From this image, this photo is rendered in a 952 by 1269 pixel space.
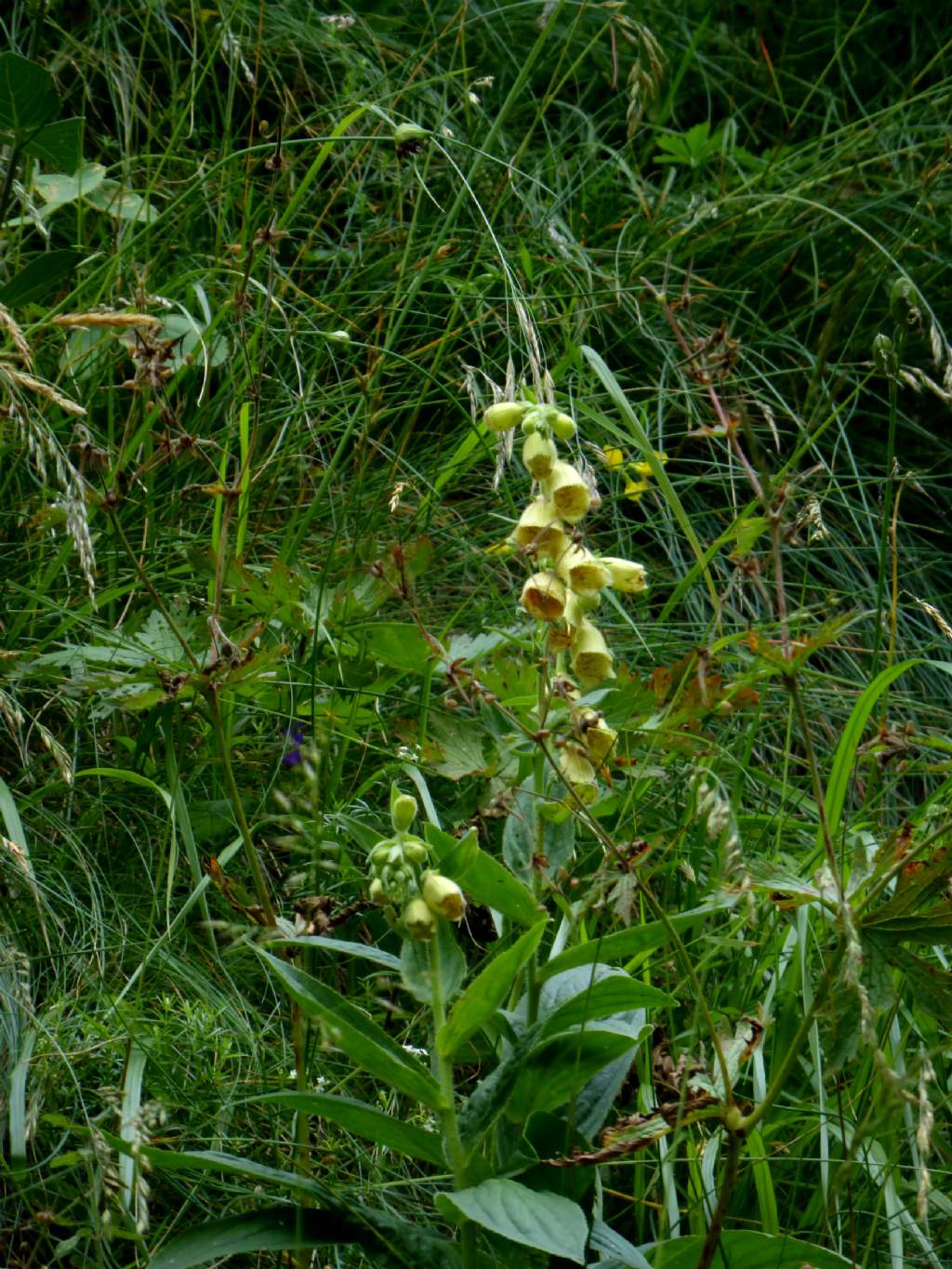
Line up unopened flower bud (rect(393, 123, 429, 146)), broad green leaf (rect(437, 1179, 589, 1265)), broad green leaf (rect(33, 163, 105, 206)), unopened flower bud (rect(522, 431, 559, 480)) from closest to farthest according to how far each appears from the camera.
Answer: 1. broad green leaf (rect(437, 1179, 589, 1265))
2. unopened flower bud (rect(522, 431, 559, 480))
3. unopened flower bud (rect(393, 123, 429, 146))
4. broad green leaf (rect(33, 163, 105, 206))

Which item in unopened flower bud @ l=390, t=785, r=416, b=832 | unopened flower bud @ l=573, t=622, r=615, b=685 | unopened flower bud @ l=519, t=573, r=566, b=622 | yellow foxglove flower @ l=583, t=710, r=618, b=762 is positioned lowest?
unopened flower bud @ l=390, t=785, r=416, b=832

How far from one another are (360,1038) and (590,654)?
0.35 metres

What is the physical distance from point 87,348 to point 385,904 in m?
1.16

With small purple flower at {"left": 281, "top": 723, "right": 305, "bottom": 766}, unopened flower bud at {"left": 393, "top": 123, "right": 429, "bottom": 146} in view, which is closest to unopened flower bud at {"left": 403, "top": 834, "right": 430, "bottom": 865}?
small purple flower at {"left": 281, "top": 723, "right": 305, "bottom": 766}

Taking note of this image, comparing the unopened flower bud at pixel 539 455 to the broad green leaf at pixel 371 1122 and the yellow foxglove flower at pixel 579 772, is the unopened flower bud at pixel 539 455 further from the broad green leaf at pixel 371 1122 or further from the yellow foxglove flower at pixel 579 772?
the broad green leaf at pixel 371 1122

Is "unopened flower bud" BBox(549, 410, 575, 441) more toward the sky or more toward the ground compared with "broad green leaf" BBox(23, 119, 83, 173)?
more toward the sky

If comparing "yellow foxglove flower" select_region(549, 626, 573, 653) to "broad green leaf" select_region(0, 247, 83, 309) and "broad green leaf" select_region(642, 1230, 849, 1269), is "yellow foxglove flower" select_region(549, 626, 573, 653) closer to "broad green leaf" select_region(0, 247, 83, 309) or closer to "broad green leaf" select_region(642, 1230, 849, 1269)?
"broad green leaf" select_region(642, 1230, 849, 1269)

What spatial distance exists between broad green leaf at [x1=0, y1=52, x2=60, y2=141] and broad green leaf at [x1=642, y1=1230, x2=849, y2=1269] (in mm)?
1253

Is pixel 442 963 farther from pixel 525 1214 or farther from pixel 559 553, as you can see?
pixel 559 553

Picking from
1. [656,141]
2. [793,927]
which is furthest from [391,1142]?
[656,141]

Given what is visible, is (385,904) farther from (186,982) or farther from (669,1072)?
(186,982)

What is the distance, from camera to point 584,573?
105 cm

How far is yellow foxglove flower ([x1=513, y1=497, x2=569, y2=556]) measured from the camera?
102 cm

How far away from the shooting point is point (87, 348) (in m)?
1.84
